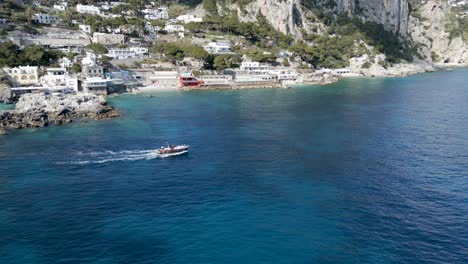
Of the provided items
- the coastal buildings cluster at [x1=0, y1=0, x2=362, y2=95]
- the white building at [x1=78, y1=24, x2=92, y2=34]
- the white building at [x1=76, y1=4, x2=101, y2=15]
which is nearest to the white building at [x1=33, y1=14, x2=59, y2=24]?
the coastal buildings cluster at [x1=0, y1=0, x2=362, y2=95]

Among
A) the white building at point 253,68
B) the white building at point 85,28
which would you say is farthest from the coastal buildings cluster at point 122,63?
the white building at point 85,28

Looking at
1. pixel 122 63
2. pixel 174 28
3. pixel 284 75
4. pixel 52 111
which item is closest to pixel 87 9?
pixel 174 28

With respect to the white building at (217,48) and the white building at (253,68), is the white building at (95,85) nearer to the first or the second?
the white building at (253,68)

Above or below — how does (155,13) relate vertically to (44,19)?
above

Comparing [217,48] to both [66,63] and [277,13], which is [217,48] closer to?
[277,13]

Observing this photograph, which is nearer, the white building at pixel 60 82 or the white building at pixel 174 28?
the white building at pixel 60 82

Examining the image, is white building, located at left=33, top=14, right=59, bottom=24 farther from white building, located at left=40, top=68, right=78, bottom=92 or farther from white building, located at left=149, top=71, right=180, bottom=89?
white building, located at left=149, top=71, right=180, bottom=89
